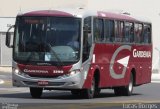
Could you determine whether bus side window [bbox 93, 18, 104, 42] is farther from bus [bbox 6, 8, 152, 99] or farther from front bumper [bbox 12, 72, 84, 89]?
front bumper [bbox 12, 72, 84, 89]

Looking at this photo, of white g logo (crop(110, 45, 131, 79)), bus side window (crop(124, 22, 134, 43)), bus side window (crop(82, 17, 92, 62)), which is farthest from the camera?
bus side window (crop(124, 22, 134, 43))

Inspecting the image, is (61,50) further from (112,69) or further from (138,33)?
(138,33)

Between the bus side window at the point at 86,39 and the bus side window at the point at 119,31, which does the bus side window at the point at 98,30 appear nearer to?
the bus side window at the point at 86,39

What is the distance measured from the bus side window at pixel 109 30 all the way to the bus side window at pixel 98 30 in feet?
1.03

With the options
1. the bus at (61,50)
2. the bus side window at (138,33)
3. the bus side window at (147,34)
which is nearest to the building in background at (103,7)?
the bus side window at (147,34)

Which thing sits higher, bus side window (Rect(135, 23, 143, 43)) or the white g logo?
bus side window (Rect(135, 23, 143, 43))

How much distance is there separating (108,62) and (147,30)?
508 cm

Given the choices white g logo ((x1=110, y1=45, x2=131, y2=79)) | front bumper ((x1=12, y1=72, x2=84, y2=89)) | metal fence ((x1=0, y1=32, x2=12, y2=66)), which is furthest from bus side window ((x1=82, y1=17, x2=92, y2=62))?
metal fence ((x1=0, y1=32, x2=12, y2=66))

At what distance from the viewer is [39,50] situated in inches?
952

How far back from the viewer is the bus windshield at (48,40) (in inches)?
944

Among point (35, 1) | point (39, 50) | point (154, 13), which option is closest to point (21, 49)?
point (39, 50)

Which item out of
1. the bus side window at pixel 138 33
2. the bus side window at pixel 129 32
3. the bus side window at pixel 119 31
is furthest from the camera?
the bus side window at pixel 138 33

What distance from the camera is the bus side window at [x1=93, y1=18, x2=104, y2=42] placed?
25228mm

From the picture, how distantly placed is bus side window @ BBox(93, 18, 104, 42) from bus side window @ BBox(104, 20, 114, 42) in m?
0.32
